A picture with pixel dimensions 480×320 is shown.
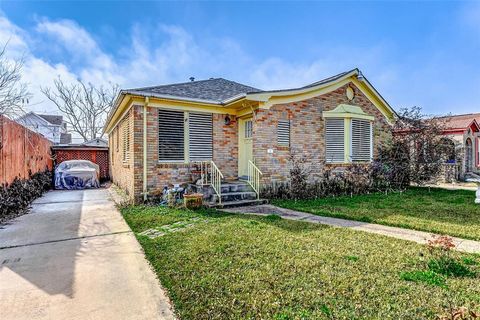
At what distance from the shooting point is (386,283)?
3.04 m

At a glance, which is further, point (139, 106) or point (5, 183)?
point (139, 106)

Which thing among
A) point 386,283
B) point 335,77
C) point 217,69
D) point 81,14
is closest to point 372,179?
point 335,77

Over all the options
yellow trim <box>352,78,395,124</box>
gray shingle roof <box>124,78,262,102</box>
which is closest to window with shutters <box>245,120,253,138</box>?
gray shingle roof <box>124,78,262,102</box>

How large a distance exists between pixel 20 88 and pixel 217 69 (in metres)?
11.8

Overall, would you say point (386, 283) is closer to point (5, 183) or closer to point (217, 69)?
point (5, 183)

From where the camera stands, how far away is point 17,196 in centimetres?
784

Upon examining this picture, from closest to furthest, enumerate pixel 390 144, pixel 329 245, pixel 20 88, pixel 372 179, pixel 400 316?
pixel 400 316
pixel 329 245
pixel 20 88
pixel 372 179
pixel 390 144

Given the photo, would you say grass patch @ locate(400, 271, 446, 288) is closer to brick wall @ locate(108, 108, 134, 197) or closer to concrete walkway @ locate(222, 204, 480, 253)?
concrete walkway @ locate(222, 204, 480, 253)

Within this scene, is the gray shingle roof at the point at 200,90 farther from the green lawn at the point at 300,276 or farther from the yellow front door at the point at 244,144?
the green lawn at the point at 300,276

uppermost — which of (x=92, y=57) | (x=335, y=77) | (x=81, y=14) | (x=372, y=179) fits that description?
(x=92, y=57)

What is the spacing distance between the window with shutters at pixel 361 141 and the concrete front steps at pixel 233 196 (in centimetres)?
492

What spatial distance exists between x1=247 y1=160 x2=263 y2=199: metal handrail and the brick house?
3 cm

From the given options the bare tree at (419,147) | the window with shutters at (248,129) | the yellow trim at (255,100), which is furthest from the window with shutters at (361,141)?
the window with shutters at (248,129)

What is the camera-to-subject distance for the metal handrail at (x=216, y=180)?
26.5 feet
